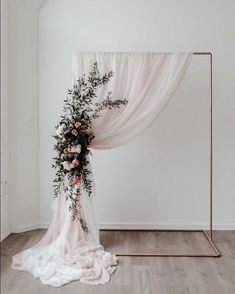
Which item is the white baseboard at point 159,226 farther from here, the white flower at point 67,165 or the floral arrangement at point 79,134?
the white flower at point 67,165

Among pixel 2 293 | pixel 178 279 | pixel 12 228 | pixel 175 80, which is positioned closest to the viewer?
pixel 2 293

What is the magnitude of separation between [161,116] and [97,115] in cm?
107

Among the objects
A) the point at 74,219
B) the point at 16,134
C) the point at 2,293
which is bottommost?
the point at 2,293

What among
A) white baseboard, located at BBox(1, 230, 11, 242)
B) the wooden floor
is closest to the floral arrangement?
the wooden floor

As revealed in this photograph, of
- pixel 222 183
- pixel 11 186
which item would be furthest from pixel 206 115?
pixel 11 186

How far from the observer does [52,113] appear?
4461 millimetres

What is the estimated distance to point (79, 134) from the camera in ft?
11.7

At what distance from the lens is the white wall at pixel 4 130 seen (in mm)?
4051

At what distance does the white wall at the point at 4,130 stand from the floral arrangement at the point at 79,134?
797 millimetres

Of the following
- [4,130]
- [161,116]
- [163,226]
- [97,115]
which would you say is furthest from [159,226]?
[4,130]

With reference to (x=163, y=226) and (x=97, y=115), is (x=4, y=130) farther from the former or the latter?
(x=163, y=226)

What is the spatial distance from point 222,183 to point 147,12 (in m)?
2.23

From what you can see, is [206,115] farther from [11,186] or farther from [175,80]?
[11,186]

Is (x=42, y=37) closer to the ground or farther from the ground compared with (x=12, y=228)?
farther from the ground
